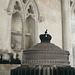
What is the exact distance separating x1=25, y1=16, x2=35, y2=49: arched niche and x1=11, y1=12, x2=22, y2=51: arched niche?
0.58 ft

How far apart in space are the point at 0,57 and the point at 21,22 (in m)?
0.89

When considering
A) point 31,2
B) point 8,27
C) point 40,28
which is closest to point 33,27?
point 40,28

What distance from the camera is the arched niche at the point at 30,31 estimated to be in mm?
3967

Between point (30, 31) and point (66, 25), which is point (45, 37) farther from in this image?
point (66, 25)

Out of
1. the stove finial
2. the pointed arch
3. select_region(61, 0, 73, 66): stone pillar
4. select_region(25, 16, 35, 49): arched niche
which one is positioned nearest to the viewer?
Result: the stove finial

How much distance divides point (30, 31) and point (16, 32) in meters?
0.38

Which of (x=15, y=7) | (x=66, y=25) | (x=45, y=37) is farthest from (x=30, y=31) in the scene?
(x=45, y=37)

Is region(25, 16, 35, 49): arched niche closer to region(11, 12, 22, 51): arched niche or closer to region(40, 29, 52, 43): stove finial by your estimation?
region(11, 12, 22, 51): arched niche

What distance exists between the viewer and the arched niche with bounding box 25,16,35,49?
3967 mm

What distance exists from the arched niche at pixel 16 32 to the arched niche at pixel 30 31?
0.58 ft

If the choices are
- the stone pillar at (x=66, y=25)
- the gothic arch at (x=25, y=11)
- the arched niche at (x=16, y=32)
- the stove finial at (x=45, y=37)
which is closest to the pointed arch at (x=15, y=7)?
the gothic arch at (x=25, y=11)

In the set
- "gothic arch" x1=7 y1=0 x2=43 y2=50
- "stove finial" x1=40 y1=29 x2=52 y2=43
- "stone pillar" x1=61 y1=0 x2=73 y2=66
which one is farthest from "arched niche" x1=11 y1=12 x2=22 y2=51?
"stove finial" x1=40 y1=29 x2=52 y2=43

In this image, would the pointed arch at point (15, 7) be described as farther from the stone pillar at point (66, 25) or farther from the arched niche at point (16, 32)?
the stone pillar at point (66, 25)

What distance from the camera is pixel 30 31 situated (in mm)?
4020
